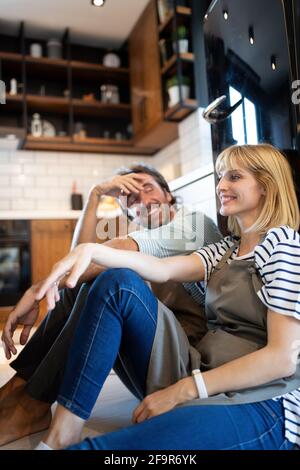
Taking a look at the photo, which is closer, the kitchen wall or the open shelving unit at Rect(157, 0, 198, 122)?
the open shelving unit at Rect(157, 0, 198, 122)

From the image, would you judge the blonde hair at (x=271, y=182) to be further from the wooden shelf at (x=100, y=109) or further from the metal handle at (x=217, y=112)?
the wooden shelf at (x=100, y=109)

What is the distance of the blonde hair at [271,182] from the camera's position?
1.04 metres

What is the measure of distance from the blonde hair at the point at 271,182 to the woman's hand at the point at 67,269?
0.41 m

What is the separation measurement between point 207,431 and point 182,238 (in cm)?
Result: 64

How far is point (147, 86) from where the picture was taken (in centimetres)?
354

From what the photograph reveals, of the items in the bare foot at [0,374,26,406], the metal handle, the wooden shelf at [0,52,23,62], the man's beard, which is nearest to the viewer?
the bare foot at [0,374,26,406]

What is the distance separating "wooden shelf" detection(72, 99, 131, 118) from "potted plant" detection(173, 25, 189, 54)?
979 millimetres

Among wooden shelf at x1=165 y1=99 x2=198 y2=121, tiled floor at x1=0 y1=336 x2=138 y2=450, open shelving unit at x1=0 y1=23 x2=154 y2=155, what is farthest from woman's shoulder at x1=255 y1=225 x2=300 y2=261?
open shelving unit at x1=0 y1=23 x2=154 y2=155

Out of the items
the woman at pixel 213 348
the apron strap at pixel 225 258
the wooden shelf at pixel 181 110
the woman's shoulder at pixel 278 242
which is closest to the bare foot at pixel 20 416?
the woman at pixel 213 348

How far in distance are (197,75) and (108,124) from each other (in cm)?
131

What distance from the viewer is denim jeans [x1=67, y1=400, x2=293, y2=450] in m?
0.74

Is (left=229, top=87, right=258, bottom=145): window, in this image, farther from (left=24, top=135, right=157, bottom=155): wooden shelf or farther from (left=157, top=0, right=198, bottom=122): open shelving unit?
(left=24, top=135, right=157, bottom=155): wooden shelf

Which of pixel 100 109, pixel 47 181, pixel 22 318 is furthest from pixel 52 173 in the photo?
pixel 22 318
